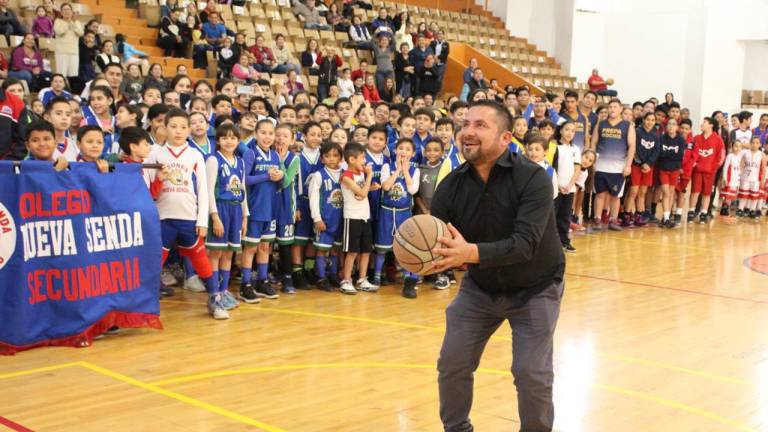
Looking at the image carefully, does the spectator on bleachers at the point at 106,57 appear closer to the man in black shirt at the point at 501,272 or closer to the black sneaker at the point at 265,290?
the black sneaker at the point at 265,290

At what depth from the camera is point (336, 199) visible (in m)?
8.18

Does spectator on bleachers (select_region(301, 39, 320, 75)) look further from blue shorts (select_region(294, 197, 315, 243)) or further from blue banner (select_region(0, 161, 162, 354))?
blue banner (select_region(0, 161, 162, 354))

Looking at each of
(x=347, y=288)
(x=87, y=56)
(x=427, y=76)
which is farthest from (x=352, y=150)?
(x=427, y=76)

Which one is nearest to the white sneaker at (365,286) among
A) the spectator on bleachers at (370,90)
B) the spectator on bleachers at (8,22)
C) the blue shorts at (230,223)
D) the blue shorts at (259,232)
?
the blue shorts at (259,232)

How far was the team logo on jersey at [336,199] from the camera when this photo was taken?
816 cm

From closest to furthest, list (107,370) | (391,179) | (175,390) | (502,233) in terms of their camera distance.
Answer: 1. (502,233)
2. (175,390)
3. (107,370)
4. (391,179)

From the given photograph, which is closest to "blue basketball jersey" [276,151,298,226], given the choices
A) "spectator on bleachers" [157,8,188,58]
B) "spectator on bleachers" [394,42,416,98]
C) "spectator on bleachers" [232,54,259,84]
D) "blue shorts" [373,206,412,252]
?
"blue shorts" [373,206,412,252]

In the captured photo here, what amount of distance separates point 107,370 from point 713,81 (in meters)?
22.1

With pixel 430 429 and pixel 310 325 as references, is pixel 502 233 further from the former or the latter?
pixel 310 325

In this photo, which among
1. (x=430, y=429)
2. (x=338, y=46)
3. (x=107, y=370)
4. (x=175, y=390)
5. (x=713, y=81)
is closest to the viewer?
(x=430, y=429)

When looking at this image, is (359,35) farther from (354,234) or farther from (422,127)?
(354,234)

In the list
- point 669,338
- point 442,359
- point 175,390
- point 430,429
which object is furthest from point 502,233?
point 669,338

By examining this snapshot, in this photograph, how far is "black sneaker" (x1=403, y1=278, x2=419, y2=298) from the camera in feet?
26.7

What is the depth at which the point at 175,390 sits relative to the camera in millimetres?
5082
